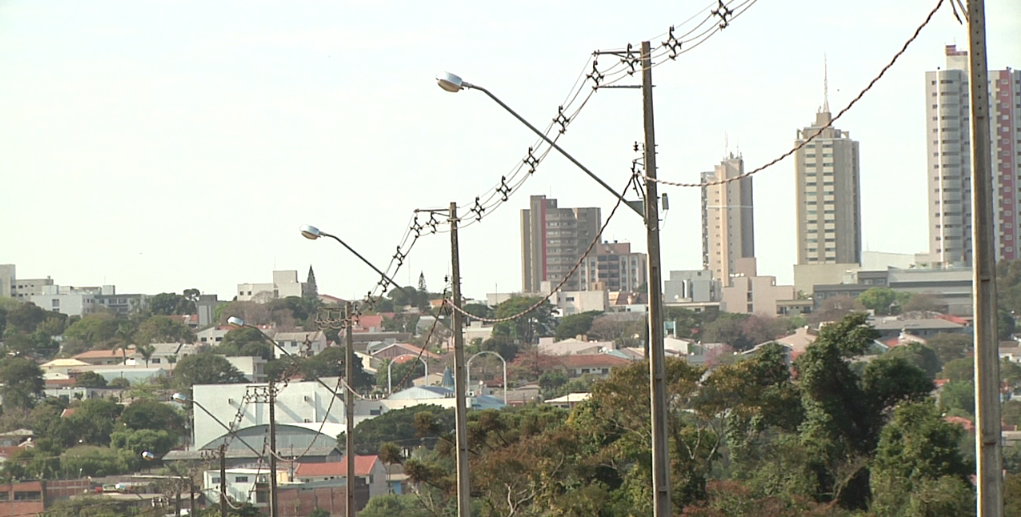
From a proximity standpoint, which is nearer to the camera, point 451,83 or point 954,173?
point 451,83

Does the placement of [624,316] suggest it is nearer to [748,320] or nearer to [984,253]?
[748,320]

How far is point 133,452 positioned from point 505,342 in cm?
6320

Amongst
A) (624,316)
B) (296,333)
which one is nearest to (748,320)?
(624,316)

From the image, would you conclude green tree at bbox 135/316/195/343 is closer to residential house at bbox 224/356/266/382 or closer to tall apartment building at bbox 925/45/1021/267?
residential house at bbox 224/356/266/382

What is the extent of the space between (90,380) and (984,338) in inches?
4820

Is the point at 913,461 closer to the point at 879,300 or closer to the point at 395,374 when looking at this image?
the point at 395,374

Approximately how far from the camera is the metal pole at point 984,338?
8.27m

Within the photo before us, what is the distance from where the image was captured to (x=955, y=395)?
7956 centimetres

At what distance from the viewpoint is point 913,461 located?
3234 centimetres

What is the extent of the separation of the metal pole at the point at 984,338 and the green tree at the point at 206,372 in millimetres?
113969

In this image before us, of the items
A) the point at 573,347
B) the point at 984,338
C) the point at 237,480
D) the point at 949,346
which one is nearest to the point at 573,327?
the point at 573,347

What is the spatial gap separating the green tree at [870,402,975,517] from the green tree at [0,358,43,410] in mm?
94646

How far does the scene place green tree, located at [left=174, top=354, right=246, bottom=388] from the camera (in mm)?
120875

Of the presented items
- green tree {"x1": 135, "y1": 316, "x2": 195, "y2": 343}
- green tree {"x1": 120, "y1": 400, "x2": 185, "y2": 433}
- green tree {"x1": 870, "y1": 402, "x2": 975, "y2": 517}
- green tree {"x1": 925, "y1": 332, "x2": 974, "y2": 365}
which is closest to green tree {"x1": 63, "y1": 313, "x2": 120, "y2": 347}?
green tree {"x1": 135, "y1": 316, "x2": 195, "y2": 343}
